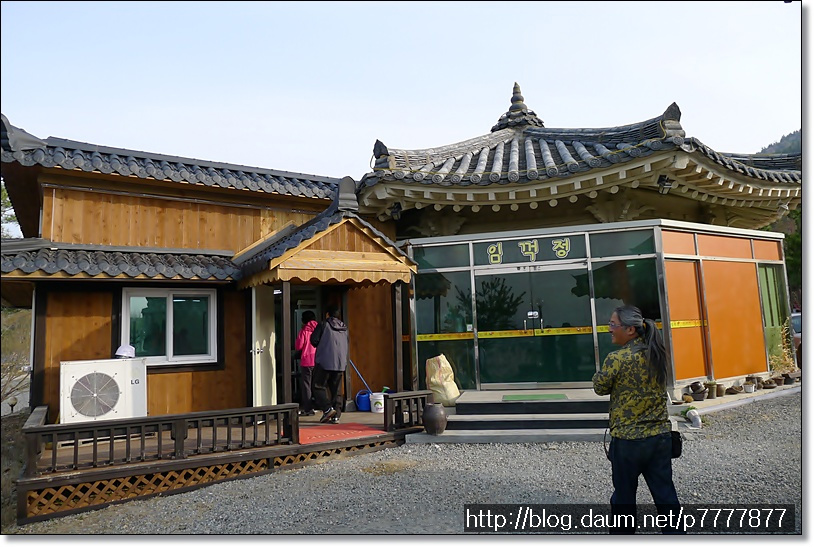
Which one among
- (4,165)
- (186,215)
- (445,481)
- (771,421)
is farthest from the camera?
(186,215)

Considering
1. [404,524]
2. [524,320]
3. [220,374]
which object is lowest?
[404,524]

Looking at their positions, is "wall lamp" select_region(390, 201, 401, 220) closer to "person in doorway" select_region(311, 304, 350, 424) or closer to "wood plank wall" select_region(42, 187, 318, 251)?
"wood plank wall" select_region(42, 187, 318, 251)

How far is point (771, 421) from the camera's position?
271 inches

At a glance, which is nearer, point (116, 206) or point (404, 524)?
point (404, 524)

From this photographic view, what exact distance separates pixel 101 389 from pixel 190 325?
5.13ft

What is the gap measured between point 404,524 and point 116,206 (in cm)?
560

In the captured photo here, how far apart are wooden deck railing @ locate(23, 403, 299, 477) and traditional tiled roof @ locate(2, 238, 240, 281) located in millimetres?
1554

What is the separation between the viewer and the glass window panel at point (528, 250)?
7.95 m

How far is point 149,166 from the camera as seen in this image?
710 cm

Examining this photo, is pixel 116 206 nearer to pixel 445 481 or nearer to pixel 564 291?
pixel 445 481

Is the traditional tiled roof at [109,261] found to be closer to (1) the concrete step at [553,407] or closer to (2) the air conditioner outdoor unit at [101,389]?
(2) the air conditioner outdoor unit at [101,389]

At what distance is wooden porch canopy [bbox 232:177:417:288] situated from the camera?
19.8 feet

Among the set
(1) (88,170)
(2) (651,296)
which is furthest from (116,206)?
(2) (651,296)

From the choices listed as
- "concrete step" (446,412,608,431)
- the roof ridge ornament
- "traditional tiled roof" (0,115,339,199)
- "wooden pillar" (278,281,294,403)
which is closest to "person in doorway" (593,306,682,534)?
"concrete step" (446,412,608,431)
